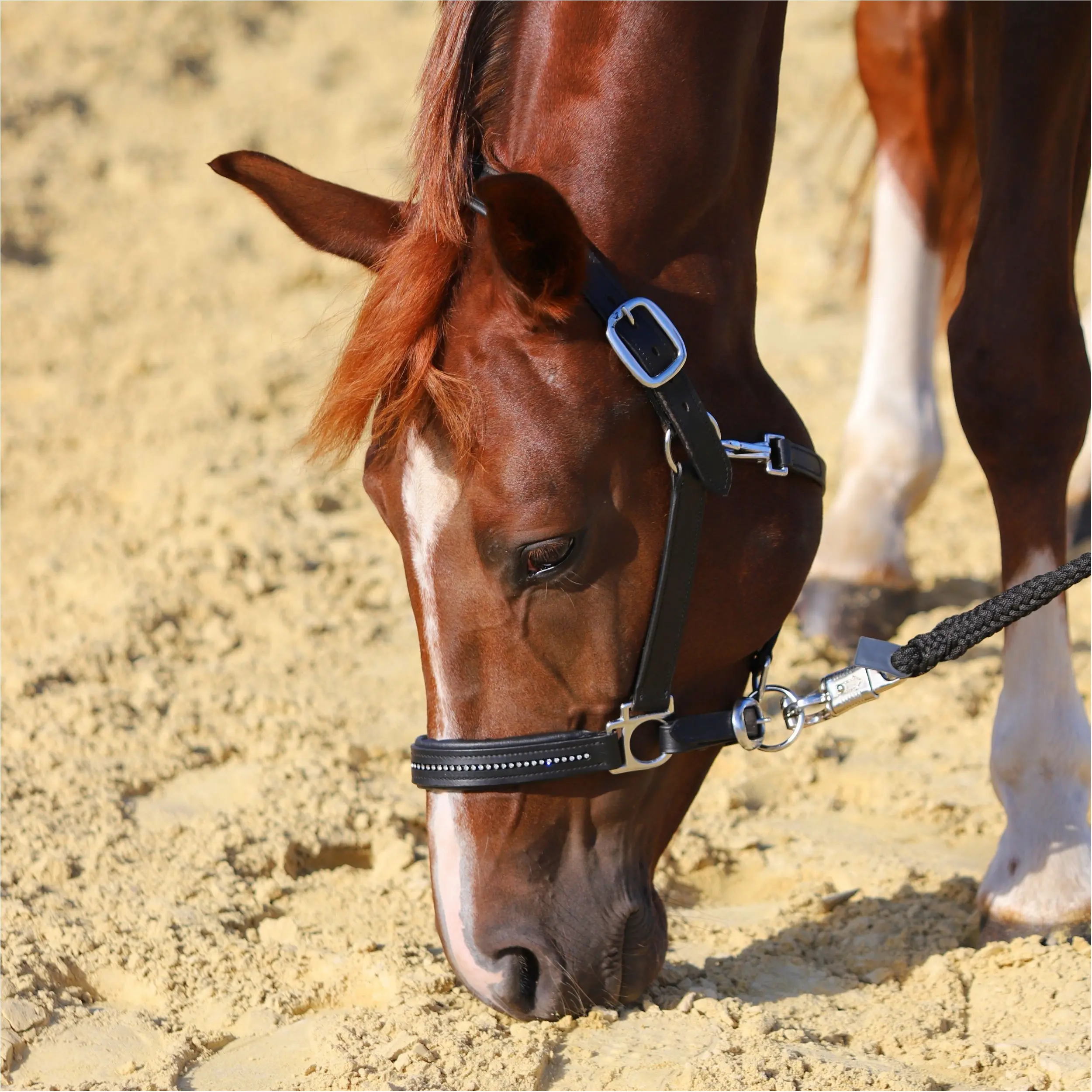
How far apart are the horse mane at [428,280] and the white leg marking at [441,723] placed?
6 centimetres

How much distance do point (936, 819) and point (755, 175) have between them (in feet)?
3.98

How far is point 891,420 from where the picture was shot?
3031 millimetres

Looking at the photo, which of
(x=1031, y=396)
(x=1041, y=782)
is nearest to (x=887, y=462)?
(x=1031, y=396)

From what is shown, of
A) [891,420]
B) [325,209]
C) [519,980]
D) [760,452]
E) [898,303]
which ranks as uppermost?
[898,303]

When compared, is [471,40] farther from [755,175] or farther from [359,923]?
[359,923]

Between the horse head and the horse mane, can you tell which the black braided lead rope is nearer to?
the horse head

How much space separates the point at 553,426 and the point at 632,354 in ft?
0.44

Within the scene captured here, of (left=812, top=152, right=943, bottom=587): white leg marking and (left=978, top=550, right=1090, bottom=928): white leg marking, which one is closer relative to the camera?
(left=978, top=550, right=1090, bottom=928): white leg marking

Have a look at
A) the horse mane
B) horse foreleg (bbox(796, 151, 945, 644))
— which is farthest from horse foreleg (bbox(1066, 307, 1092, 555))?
the horse mane

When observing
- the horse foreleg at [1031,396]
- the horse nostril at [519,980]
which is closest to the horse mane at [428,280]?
the horse nostril at [519,980]

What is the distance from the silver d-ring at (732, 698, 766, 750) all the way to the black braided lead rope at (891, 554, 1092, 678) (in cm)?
19

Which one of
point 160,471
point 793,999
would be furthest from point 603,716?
point 160,471

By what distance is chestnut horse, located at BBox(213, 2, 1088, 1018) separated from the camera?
1550 millimetres

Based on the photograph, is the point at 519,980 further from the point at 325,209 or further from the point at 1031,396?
the point at 1031,396
